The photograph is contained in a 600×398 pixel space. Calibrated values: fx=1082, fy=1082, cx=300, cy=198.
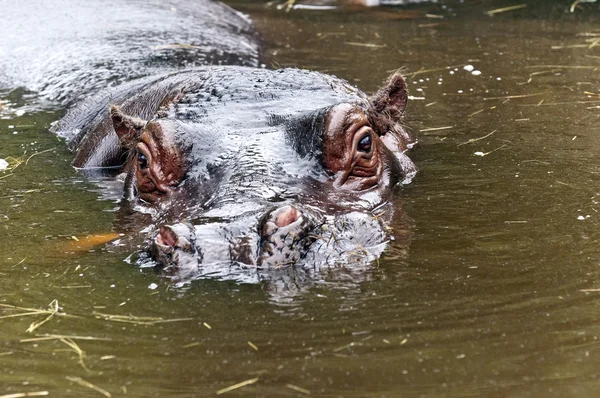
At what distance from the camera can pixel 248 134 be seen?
18.4 ft

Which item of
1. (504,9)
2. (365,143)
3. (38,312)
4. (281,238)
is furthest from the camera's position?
(504,9)

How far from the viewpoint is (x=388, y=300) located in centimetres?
438

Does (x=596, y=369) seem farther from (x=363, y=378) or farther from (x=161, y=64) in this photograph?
(x=161, y=64)

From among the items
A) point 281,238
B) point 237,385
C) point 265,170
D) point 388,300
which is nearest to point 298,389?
point 237,385

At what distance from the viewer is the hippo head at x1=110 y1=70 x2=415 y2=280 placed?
15.1 ft

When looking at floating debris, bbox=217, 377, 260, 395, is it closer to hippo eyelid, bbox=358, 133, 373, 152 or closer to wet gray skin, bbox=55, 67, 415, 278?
wet gray skin, bbox=55, 67, 415, 278

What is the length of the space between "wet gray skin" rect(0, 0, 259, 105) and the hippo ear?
2.30 m

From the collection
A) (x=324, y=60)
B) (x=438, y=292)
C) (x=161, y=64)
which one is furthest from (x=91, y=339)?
(x=324, y=60)

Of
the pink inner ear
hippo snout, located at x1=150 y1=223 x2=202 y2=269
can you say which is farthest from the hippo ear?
hippo snout, located at x1=150 y1=223 x2=202 y2=269

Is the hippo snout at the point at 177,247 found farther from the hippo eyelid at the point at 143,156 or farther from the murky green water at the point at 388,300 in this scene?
the hippo eyelid at the point at 143,156

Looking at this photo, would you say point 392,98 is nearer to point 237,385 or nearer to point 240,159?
point 240,159

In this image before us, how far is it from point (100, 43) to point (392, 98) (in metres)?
3.59

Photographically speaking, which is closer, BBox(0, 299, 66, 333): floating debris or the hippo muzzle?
BBox(0, 299, 66, 333): floating debris

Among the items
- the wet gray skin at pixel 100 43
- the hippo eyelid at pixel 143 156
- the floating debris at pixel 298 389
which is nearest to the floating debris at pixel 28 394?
the floating debris at pixel 298 389
